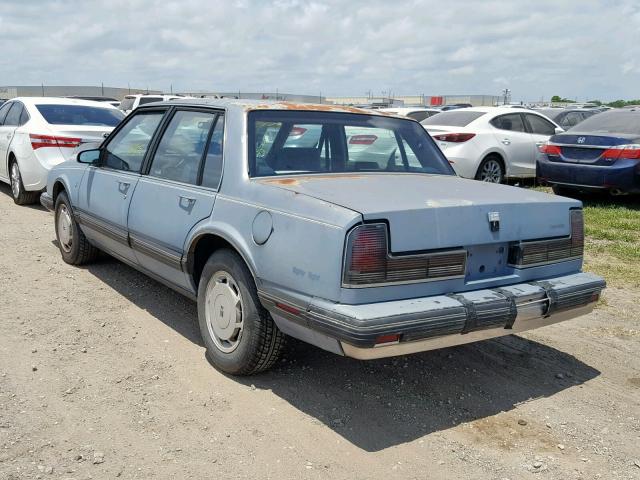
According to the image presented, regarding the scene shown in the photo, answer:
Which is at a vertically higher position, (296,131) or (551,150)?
(551,150)

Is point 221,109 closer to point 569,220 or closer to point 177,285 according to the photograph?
point 177,285

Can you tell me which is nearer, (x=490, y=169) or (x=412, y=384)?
(x=412, y=384)

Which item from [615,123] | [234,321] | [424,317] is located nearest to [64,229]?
[234,321]


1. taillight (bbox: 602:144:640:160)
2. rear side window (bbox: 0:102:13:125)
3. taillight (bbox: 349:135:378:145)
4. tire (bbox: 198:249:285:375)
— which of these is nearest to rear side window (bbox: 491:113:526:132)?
taillight (bbox: 602:144:640:160)

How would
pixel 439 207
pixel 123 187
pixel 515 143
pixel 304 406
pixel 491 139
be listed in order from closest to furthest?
pixel 439 207 → pixel 304 406 → pixel 123 187 → pixel 491 139 → pixel 515 143

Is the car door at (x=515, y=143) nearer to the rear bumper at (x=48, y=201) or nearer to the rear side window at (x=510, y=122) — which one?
the rear side window at (x=510, y=122)

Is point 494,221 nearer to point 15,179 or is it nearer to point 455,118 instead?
point 15,179

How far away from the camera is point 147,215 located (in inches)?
179

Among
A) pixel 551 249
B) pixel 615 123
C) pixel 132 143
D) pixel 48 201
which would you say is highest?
pixel 615 123

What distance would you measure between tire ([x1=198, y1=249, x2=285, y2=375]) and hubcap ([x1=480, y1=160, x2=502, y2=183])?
26.6ft

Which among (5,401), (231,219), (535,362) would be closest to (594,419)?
(535,362)

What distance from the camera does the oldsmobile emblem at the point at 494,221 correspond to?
3455 millimetres

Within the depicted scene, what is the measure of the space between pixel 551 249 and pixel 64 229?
463 cm

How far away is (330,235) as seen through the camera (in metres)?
3.10
